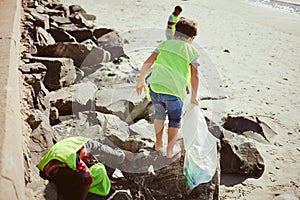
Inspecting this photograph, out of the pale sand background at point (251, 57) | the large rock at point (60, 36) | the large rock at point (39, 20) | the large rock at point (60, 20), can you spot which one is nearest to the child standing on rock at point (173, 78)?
the pale sand background at point (251, 57)

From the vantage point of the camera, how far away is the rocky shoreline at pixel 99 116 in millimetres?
3605

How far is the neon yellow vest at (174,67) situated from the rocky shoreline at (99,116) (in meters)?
0.53

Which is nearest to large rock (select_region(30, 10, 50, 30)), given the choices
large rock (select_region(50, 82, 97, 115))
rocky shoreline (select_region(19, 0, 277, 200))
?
rocky shoreline (select_region(19, 0, 277, 200))

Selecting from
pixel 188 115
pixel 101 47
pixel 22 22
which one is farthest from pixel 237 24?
pixel 188 115

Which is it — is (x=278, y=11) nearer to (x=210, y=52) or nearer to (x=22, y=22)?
(x=210, y=52)

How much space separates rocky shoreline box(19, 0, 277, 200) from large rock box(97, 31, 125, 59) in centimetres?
2

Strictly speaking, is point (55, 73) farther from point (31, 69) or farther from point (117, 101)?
point (31, 69)

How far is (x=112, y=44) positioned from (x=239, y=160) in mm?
4087

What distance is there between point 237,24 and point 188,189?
31.4ft

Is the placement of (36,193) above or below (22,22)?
below

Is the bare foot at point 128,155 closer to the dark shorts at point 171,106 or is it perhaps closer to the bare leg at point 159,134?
the bare leg at point 159,134

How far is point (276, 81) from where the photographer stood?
812 cm

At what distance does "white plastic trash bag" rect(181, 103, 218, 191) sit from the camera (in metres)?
3.63

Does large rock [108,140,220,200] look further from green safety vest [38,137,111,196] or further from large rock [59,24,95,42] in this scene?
large rock [59,24,95,42]
